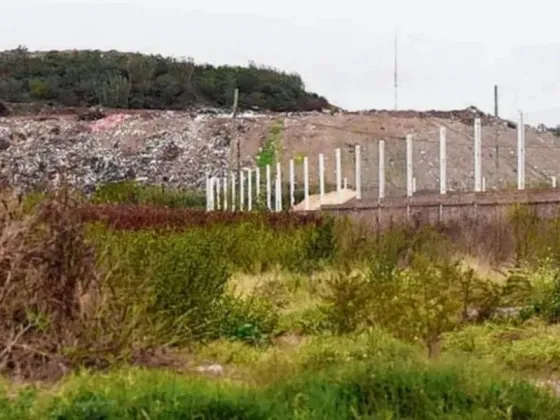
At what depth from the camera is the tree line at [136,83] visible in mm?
82188

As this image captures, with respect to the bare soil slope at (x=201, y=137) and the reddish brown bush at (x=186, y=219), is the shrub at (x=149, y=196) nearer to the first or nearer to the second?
the bare soil slope at (x=201, y=137)

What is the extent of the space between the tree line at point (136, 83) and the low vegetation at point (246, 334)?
230 ft

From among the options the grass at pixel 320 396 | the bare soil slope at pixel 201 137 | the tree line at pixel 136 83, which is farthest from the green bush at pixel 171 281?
the tree line at pixel 136 83

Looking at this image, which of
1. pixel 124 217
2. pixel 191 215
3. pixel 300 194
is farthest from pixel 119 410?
pixel 300 194

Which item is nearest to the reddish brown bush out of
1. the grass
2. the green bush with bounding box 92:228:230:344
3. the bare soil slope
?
the green bush with bounding box 92:228:230:344

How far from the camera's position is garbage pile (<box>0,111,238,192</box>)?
58812 millimetres

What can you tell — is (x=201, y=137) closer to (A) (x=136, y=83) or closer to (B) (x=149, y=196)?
(A) (x=136, y=83)

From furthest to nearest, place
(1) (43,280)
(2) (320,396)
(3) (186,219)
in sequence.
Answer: (3) (186,219), (1) (43,280), (2) (320,396)

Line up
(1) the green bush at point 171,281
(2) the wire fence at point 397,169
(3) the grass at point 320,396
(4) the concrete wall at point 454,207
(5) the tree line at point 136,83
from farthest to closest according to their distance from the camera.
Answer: (5) the tree line at point 136,83 < (2) the wire fence at point 397,169 < (4) the concrete wall at point 454,207 < (1) the green bush at point 171,281 < (3) the grass at point 320,396

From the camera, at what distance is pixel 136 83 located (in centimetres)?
8544

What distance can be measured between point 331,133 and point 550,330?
5102 centimetres

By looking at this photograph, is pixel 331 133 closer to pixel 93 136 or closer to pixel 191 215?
pixel 93 136

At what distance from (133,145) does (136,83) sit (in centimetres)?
2328

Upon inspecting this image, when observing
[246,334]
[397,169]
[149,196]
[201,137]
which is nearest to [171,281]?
[246,334]
